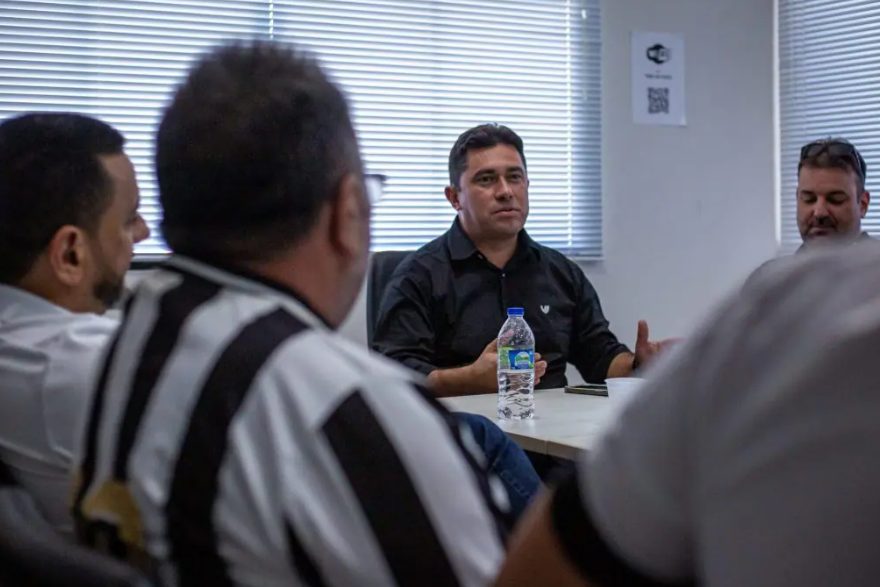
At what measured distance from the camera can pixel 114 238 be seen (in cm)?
162

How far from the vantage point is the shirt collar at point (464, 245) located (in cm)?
Answer: 314

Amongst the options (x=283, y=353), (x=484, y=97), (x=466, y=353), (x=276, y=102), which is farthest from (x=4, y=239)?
(x=484, y=97)

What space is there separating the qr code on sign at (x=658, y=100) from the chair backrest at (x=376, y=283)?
1.84 meters

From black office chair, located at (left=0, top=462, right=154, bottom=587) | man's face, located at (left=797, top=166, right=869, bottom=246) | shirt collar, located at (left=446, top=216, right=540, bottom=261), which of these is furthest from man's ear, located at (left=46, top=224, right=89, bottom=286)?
man's face, located at (left=797, top=166, right=869, bottom=246)

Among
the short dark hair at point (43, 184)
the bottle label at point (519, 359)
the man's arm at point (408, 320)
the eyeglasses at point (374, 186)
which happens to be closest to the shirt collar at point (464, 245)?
the man's arm at point (408, 320)

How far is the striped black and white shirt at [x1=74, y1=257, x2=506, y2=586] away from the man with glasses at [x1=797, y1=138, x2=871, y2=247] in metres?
2.98

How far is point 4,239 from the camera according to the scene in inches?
61.2

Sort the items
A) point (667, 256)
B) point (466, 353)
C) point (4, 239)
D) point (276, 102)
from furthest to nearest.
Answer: point (667, 256) < point (466, 353) < point (4, 239) < point (276, 102)

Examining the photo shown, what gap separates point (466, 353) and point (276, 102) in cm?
211

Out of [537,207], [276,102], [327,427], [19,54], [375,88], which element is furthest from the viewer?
[537,207]

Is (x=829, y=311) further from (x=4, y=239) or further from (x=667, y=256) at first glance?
(x=667, y=256)

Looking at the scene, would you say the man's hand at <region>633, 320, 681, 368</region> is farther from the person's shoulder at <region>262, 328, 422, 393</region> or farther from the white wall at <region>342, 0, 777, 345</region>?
the person's shoulder at <region>262, 328, 422, 393</region>

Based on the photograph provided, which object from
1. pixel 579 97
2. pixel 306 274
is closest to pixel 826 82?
pixel 579 97

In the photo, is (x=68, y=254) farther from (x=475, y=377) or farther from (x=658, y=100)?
(x=658, y=100)
